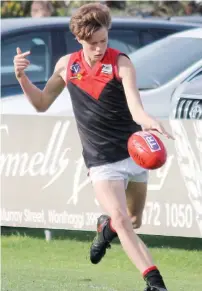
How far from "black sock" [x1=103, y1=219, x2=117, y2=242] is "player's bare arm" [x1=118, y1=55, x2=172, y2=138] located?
3.99 feet

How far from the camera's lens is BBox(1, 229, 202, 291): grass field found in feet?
25.7

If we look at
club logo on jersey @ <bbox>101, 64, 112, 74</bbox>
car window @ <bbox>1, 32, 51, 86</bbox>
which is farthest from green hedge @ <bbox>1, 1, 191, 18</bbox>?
club logo on jersey @ <bbox>101, 64, 112, 74</bbox>

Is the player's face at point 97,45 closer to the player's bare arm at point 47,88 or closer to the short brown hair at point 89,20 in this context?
the short brown hair at point 89,20

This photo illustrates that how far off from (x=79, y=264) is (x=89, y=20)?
10.6ft

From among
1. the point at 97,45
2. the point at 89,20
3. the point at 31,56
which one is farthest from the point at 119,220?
the point at 31,56

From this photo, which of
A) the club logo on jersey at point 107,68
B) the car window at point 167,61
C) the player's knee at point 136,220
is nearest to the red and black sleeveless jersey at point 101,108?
the club logo on jersey at point 107,68

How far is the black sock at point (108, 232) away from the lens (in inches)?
297

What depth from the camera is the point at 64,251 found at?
10.1 meters

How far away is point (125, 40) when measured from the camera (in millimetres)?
13914

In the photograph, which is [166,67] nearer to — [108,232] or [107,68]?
[108,232]

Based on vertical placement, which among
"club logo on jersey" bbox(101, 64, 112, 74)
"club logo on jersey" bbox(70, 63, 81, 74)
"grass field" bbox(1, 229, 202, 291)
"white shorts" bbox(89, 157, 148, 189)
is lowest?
"grass field" bbox(1, 229, 202, 291)

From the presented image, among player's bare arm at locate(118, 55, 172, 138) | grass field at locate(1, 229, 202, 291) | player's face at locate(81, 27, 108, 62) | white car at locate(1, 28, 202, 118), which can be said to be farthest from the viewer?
white car at locate(1, 28, 202, 118)

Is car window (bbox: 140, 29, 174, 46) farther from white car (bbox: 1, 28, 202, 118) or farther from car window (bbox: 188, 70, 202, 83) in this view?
car window (bbox: 188, 70, 202, 83)

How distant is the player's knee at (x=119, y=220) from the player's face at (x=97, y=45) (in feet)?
3.17
